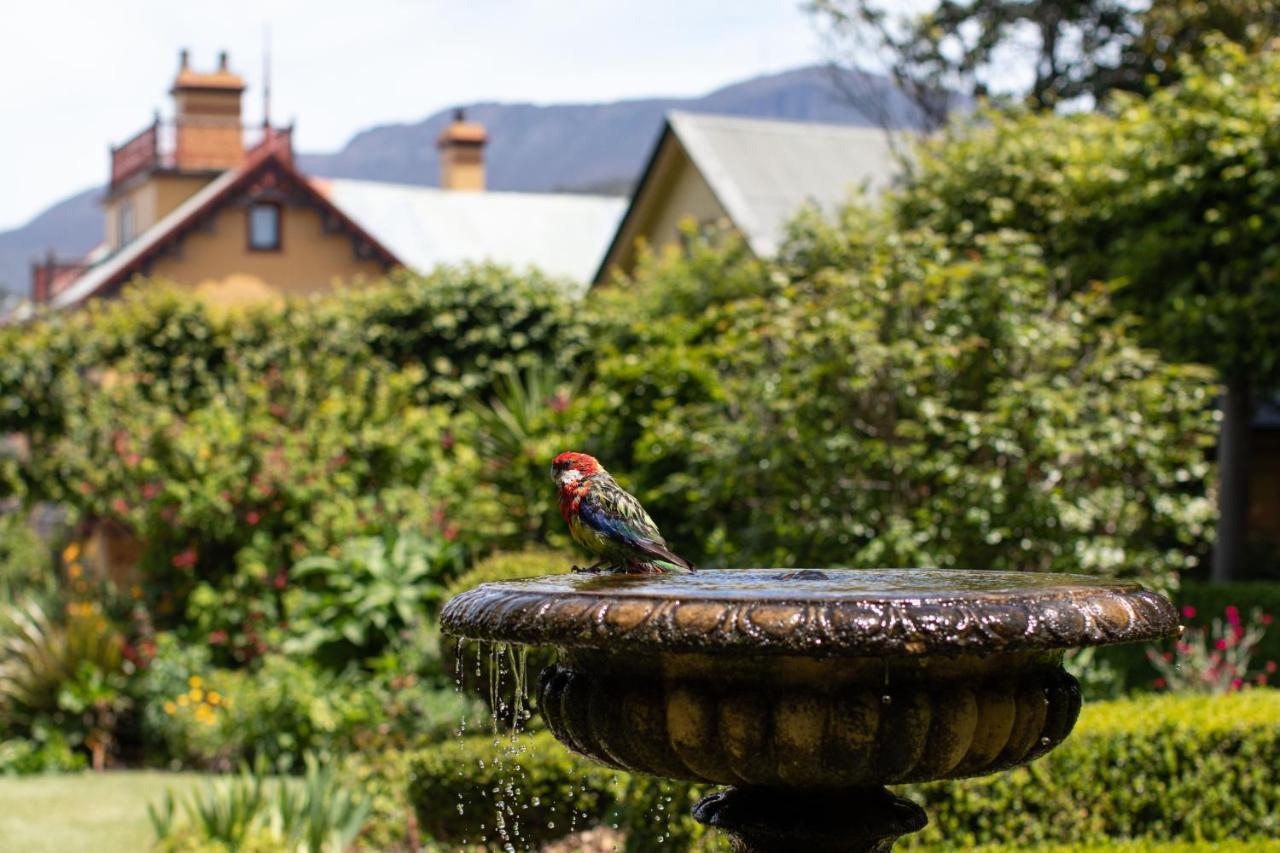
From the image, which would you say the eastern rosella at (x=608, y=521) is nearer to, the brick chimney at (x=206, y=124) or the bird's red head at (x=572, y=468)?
the bird's red head at (x=572, y=468)

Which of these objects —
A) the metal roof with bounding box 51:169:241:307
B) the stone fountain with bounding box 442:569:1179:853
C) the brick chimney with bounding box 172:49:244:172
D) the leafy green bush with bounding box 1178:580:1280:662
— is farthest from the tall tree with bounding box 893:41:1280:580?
the brick chimney with bounding box 172:49:244:172

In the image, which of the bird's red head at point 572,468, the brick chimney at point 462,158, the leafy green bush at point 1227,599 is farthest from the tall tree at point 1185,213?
the brick chimney at point 462,158

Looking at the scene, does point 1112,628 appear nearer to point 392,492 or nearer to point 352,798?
point 352,798

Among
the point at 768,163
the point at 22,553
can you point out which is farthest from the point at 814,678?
the point at 768,163

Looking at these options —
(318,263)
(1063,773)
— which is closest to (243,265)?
(318,263)

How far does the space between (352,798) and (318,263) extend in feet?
71.4

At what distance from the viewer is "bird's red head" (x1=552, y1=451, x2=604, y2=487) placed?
411 centimetres

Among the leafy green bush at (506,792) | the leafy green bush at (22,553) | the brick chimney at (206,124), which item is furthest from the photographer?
the brick chimney at (206,124)

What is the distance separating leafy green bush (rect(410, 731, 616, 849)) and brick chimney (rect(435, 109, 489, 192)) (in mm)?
30597

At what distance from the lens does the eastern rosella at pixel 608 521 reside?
13.2 ft

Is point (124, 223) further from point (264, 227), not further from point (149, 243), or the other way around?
point (149, 243)

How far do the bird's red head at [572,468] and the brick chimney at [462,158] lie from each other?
109 feet

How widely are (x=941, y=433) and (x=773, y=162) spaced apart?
14.0m

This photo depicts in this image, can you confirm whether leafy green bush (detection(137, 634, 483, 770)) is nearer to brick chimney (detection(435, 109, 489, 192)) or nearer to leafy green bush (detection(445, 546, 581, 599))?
leafy green bush (detection(445, 546, 581, 599))
